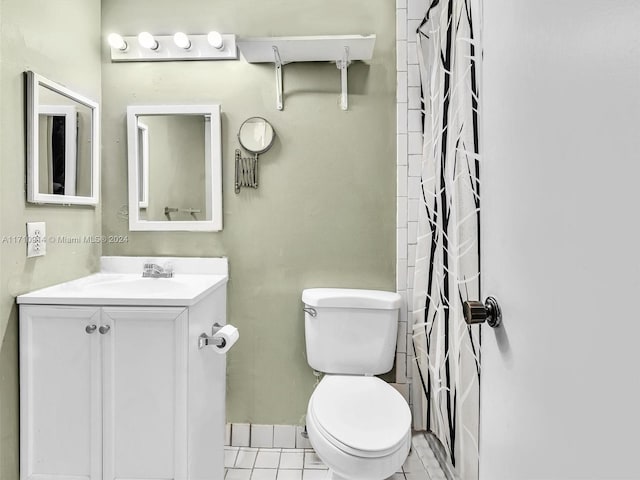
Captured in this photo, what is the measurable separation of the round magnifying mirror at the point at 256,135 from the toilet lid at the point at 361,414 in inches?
43.4

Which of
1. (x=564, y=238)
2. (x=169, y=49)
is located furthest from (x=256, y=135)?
(x=564, y=238)

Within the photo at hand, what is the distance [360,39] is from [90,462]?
189cm

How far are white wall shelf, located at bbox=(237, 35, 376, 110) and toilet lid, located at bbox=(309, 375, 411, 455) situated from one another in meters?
1.27

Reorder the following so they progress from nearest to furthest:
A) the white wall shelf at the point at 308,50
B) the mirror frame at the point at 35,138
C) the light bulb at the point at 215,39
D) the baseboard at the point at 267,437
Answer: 1. the mirror frame at the point at 35,138
2. the white wall shelf at the point at 308,50
3. the light bulb at the point at 215,39
4. the baseboard at the point at 267,437

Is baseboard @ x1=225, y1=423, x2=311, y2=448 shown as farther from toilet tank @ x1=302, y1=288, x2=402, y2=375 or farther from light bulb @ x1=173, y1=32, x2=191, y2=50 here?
light bulb @ x1=173, y1=32, x2=191, y2=50

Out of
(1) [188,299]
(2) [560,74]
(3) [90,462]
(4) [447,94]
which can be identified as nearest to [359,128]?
(4) [447,94]

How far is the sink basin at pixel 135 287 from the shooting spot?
1387 millimetres

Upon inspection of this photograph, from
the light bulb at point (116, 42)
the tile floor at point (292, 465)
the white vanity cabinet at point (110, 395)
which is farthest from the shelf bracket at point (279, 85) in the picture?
the tile floor at point (292, 465)

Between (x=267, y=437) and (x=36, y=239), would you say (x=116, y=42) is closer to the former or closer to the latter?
(x=36, y=239)

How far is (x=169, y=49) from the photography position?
2.00 m

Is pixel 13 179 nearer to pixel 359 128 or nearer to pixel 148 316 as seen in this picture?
pixel 148 316

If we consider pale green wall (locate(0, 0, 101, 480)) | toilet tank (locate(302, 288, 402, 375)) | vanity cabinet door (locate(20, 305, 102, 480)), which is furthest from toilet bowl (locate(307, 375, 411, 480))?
pale green wall (locate(0, 0, 101, 480))

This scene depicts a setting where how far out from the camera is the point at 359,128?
6.63 feet

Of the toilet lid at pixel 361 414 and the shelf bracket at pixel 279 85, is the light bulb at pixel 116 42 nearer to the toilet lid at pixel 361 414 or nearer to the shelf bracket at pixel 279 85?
the shelf bracket at pixel 279 85
